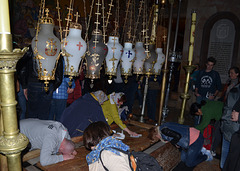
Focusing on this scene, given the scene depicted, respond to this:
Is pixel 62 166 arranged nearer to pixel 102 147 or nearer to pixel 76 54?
pixel 102 147

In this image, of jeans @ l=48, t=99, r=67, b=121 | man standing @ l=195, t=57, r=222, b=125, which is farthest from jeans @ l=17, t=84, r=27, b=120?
man standing @ l=195, t=57, r=222, b=125

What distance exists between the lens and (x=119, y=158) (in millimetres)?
1328

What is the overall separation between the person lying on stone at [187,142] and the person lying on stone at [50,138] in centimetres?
133

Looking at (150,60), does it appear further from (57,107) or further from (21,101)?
(21,101)

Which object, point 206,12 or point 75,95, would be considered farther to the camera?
point 206,12

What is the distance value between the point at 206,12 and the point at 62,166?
6059 mm

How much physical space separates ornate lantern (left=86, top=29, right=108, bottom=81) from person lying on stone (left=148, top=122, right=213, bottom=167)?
161 cm

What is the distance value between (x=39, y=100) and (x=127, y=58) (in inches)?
75.5

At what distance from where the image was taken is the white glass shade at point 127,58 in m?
1.69

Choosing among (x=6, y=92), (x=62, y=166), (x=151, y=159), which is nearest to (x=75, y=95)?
(x=62, y=166)

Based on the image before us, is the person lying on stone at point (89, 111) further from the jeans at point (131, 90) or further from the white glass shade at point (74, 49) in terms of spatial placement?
the white glass shade at point (74, 49)

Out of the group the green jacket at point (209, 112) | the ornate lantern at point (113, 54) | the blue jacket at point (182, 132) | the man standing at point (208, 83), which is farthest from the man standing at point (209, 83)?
the ornate lantern at point (113, 54)

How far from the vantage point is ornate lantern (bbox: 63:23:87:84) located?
1.31 m

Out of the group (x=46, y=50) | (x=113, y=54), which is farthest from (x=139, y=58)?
(x=46, y=50)
